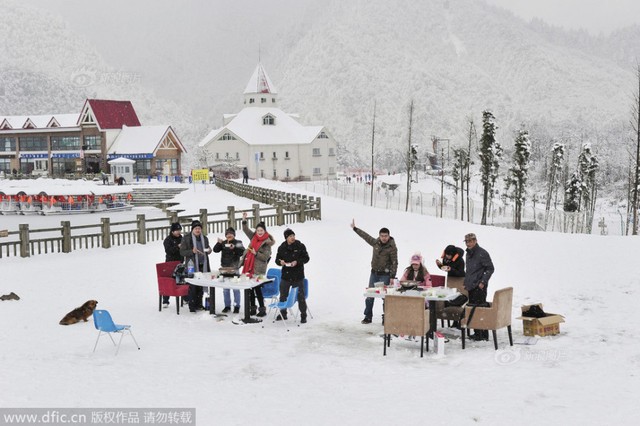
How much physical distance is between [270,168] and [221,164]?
638 cm

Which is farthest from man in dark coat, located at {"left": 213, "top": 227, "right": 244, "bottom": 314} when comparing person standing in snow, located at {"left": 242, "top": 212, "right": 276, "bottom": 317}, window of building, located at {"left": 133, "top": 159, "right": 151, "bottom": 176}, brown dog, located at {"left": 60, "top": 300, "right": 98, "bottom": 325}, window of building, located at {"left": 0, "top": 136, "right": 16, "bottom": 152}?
window of building, located at {"left": 0, "top": 136, "right": 16, "bottom": 152}

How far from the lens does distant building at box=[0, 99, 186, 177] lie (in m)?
73.5

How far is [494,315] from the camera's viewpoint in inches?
427

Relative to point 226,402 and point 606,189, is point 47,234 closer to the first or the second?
point 226,402

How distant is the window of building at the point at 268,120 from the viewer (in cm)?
9112

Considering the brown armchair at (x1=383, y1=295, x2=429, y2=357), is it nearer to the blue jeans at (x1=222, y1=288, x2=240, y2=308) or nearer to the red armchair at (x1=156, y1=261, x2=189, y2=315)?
the blue jeans at (x1=222, y1=288, x2=240, y2=308)

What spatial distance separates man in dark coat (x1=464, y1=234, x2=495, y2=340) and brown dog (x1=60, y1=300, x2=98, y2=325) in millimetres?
7190

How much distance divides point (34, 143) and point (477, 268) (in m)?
78.1

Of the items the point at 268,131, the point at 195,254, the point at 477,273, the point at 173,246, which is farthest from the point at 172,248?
the point at 268,131

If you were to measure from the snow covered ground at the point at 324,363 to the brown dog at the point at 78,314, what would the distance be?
0.96 ft

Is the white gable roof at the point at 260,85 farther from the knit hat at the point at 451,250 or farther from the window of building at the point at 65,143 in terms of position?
the knit hat at the point at 451,250

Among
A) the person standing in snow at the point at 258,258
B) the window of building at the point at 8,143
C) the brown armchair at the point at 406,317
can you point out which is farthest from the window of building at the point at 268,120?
the brown armchair at the point at 406,317

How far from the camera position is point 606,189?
10306cm

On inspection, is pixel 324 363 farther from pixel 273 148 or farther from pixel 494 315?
pixel 273 148
